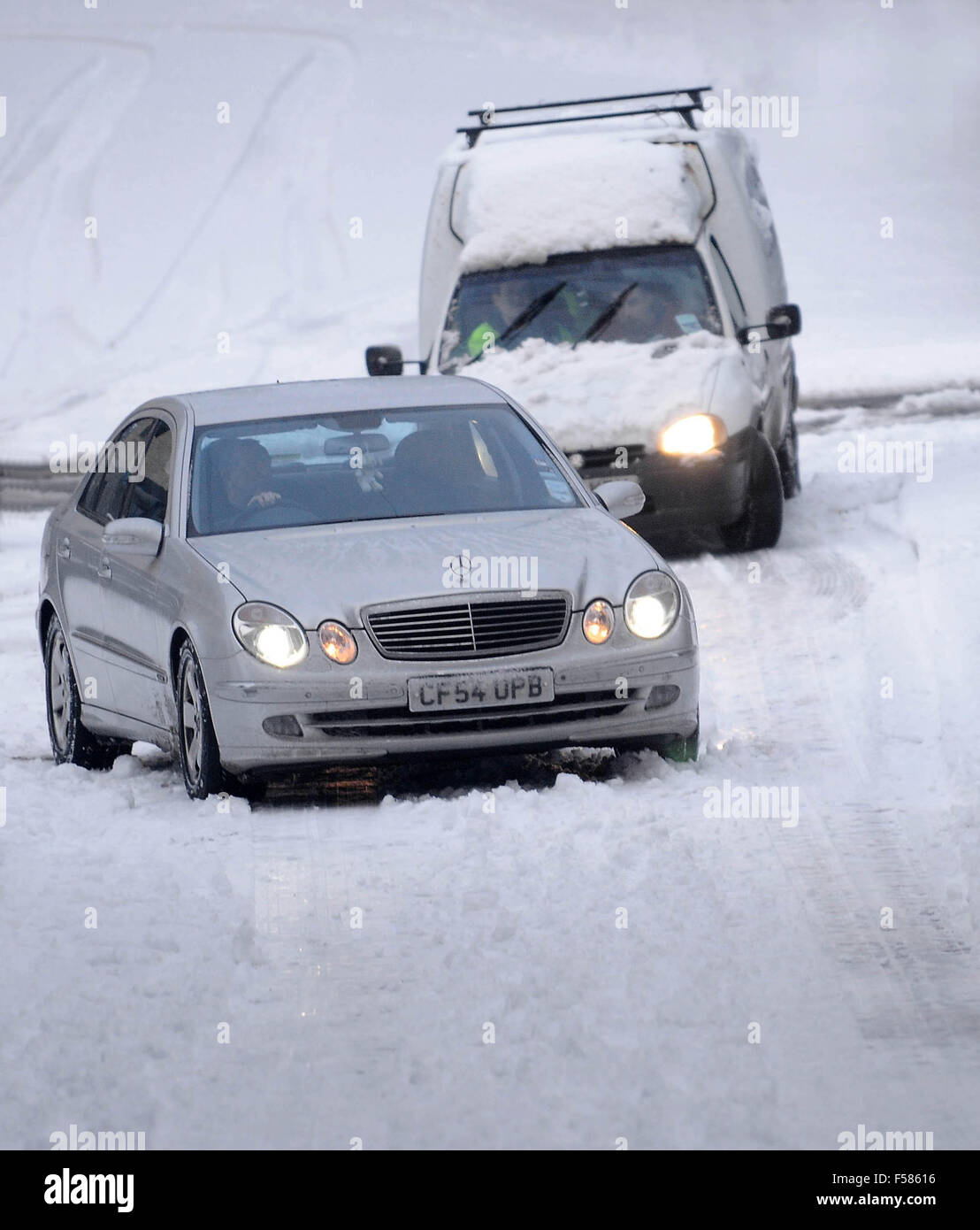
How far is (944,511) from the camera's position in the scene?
45.3 feet

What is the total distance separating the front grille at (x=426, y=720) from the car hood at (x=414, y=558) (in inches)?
11.8

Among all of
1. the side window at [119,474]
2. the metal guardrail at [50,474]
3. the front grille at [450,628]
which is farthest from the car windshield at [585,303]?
the metal guardrail at [50,474]

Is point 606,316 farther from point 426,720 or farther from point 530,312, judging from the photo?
point 426,720

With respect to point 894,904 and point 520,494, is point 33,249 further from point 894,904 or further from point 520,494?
point 894,904

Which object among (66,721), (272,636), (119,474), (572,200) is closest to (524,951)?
(272,636)

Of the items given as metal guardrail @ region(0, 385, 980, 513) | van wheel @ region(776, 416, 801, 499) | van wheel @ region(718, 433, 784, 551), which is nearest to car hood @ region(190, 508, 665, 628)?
van wheel @ region(718, 433, 784, 551)

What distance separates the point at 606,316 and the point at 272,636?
687cm

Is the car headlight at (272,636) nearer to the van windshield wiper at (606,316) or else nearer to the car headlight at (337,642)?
the car headlight at (337,642)

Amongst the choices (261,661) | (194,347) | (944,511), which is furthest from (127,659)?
(194,347)

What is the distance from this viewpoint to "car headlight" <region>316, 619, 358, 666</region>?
7.23 metres

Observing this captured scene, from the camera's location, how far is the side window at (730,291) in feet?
46.7

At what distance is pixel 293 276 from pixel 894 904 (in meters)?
40.9

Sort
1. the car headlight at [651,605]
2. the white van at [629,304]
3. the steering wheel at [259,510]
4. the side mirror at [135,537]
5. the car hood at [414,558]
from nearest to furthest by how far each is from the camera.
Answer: the car hood at [414,558]
the car headlight at [651,605]
the side mirror at [135,537]
the steering wheel at [259,510]
the white van at [629,304]

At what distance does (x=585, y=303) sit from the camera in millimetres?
13797
